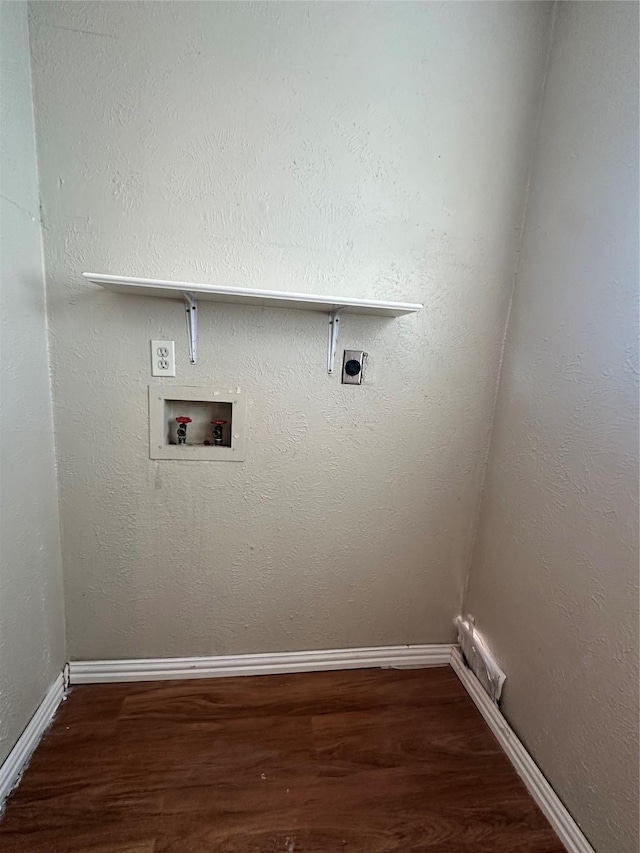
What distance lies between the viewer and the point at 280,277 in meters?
1.18

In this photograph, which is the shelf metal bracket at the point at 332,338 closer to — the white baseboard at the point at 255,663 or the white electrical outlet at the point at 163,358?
the white electrical outlet at the point at 163,358

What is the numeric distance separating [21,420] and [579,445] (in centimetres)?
158

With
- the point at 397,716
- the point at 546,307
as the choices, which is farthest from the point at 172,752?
the point at 546,307

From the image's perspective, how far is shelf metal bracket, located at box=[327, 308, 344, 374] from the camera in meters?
1.20

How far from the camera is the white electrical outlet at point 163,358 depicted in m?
Answer: 1.17

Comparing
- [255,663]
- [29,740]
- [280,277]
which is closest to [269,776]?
[255,663]

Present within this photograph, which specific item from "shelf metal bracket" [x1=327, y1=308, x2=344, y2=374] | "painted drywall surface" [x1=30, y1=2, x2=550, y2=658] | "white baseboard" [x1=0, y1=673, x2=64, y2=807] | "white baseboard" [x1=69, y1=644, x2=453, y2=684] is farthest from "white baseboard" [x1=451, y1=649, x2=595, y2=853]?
"white baseboard" [x1=0, y1=673, x2=64, y2=807]

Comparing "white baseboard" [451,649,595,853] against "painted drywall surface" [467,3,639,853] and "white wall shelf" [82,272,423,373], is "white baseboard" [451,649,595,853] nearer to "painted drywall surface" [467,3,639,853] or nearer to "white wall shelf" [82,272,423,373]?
"painted drywall surface" [467,3,639,853]

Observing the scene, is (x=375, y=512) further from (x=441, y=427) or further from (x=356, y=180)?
(x=356, y=180)

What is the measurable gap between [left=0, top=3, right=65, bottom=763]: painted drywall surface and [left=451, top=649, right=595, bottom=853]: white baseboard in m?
1.53

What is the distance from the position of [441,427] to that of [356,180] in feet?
2.94

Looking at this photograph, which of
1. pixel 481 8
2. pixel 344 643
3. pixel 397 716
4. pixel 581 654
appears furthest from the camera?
pixel 344 643

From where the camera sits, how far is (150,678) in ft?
4.49

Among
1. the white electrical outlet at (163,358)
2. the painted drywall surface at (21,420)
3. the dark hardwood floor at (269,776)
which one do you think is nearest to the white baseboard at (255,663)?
the dark hardwood floor at (269,776)
